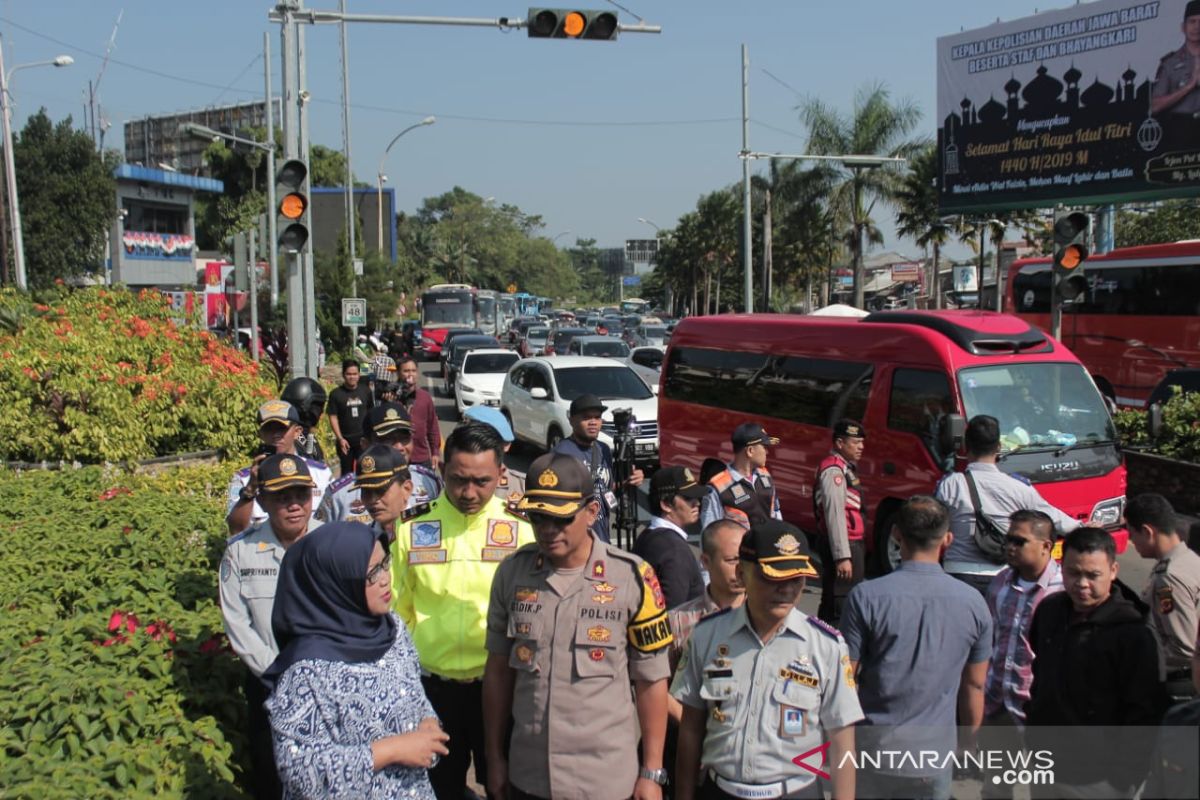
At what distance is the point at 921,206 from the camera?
41875 millimetres

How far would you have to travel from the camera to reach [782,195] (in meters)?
41.6

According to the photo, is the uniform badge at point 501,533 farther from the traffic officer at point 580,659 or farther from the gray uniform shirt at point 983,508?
the gray uniform shirt at point 983,508

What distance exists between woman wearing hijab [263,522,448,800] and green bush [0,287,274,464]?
8490 millimetres

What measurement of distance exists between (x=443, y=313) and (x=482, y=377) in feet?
76.0

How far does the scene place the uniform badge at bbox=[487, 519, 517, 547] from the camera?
4.26m

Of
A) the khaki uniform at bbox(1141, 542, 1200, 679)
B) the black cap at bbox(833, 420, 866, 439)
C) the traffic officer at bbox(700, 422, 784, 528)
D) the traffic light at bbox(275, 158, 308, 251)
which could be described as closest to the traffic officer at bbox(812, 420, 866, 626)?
the black cap at bbox(833, 420, 866, 439)

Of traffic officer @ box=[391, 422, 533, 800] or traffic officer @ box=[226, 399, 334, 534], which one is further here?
traffic officer @ box=[226, 399, 334, 534]

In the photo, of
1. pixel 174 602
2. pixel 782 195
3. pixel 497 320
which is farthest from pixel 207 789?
pixel 497 320

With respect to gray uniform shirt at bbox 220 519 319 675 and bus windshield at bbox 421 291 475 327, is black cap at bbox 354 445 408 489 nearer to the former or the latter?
gray uniform shirt at bbox 220 519 319 675

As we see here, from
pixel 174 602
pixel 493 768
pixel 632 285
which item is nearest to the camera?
pixel 493 768

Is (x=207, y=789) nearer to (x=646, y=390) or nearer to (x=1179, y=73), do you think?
(x=646, y=390)

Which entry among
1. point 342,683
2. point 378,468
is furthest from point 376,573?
point 378,468

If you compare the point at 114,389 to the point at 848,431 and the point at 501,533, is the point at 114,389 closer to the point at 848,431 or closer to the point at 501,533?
the point at 848,431

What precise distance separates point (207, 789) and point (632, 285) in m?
184
